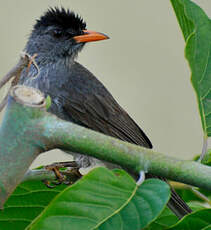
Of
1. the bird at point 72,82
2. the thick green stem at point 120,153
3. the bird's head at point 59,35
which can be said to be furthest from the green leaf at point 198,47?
the bird's head at point 59,35

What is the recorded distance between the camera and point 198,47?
1.71 m

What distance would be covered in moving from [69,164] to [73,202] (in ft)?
6.21

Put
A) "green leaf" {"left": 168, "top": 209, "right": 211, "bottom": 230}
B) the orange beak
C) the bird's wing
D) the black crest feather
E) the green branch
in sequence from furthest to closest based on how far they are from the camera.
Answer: the black crest feather < the orange beak < the bird's wing < "green leaf" {"left": 168, "top": 209, "right": 211, "bottom": 230} < the green branch

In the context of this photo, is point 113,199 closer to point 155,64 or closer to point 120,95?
point 120,95

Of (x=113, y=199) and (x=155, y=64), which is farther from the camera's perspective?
(x=155, y=64)

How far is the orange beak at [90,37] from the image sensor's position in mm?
3492

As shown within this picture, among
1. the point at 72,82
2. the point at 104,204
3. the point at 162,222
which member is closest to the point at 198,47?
the point at 162,222

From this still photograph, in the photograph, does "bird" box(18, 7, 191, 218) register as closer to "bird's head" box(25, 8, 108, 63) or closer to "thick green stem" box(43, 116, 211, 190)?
"bird's head" box(25, 8, 108, 63)

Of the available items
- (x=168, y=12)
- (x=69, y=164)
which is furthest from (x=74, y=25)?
(x=168, y=12)

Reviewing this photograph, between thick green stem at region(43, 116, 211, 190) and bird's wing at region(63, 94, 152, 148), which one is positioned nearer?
thick green stem at region(43, 116, 211, 190)

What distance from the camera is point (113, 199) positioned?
4.20 feet

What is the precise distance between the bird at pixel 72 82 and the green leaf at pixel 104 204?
6.20 feet

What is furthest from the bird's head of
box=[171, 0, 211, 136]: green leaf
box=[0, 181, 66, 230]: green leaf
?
box=[0, 181, 66, 230]: green leaf

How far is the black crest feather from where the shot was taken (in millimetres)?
3695
